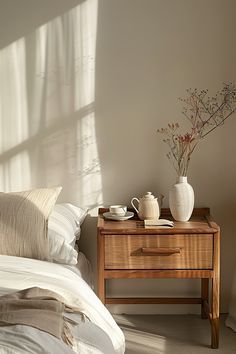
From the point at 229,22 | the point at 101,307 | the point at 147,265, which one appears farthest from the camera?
the point at 229,22

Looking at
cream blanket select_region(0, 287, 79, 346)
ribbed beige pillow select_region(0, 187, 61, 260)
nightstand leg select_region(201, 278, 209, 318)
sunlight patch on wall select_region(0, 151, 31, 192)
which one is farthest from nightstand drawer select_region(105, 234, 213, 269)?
cream blanket select_region(0, 287, 79, 346)

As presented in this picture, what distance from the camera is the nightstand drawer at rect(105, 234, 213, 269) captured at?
3125 mm

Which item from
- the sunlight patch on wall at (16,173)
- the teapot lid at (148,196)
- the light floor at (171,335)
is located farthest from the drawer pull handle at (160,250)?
the sunlight patch on wall at (16,173)

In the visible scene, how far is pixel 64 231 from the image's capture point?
125 inches

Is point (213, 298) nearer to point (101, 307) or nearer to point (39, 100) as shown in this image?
point (101, 307)

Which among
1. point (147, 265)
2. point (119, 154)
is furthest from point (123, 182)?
point (147, 265)

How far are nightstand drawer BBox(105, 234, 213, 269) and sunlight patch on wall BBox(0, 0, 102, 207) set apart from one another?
1.70ft

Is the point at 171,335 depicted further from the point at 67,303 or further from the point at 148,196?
the point at 67,303

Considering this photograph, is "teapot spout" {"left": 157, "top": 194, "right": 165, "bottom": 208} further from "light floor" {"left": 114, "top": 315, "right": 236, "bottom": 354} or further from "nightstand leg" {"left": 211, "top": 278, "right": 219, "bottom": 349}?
"light floor" {"left": 114, "top": 315, "right": 236, "bottom": 354}

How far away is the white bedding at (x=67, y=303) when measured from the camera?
6.02 ft

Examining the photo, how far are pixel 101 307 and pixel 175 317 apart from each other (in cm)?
106

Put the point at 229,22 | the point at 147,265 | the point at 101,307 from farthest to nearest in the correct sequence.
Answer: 1. the point at 229,22
2. the point at 147,265
3. the point at 101,307

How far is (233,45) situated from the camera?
3459mm

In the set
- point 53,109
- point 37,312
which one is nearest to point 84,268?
point 53,109
